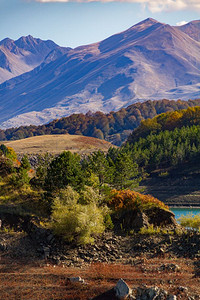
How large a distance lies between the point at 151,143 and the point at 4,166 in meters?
63.3

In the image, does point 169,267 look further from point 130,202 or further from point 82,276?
point 130,202

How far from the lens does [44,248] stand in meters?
26.3

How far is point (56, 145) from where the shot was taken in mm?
133875

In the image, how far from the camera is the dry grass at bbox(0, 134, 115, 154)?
405 ft

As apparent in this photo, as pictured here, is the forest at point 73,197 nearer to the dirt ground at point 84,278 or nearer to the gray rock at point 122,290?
the dirt ground at point 84,278

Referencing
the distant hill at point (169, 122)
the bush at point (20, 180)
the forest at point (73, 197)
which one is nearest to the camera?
the forest at point (73, 197)

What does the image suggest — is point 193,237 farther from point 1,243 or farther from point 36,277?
point 1,243

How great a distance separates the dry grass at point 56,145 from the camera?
405 ft

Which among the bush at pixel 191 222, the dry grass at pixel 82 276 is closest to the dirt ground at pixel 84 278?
the dry grass at pixel 82 276

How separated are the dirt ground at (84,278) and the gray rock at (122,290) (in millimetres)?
979

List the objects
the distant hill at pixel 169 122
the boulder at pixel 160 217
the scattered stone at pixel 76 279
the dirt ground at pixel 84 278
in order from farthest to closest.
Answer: the distant hill at pixel 169 122, the boulder at pixel 160 217, the scattered stone at pixel 76 279, the dirt ground at pixel 84 278

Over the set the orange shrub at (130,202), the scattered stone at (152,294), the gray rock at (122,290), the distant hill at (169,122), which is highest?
the orange shrub at (130,202)

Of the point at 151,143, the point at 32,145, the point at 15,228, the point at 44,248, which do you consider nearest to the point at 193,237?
the point at 44,248

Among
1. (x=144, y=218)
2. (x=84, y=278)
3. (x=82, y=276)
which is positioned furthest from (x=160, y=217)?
(x=84, y=278)
